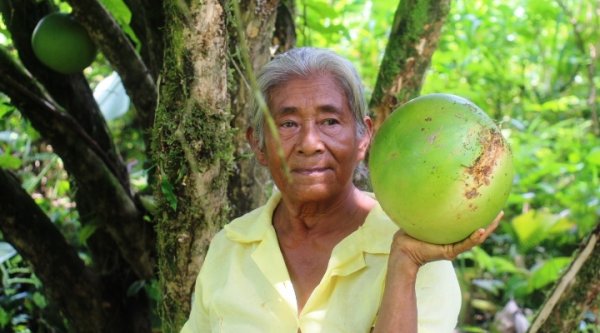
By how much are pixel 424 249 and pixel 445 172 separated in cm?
15

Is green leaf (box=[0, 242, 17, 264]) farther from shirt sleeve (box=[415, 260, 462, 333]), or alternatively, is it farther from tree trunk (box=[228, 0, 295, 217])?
shirt sleeve (box=[415, 260, 462, 333])

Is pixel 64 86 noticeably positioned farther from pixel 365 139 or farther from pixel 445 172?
pixel 445 172

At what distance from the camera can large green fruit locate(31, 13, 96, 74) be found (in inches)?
103

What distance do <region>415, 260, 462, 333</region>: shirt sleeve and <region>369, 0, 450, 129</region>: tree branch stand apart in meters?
0.94

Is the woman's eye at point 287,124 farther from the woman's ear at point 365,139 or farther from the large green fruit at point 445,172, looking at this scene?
the large green fruit at point 445,172

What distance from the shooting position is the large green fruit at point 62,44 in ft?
8.58

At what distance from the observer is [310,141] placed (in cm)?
163

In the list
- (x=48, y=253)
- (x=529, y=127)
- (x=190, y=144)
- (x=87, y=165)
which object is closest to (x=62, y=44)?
(x=87, y=165)

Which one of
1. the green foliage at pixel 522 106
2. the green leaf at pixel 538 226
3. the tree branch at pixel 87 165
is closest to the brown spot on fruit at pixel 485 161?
the green foliage at pixel 522 106

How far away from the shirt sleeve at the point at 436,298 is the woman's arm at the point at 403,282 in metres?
0.09

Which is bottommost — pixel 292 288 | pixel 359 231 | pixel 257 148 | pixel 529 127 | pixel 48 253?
pixel 529 127

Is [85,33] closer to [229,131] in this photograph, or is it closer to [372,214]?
[229,131]

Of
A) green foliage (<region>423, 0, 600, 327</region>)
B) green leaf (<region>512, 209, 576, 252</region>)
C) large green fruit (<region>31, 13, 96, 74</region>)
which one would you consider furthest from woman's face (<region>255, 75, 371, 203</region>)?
green leaf (<region>512, 209, 576, 252</region>)

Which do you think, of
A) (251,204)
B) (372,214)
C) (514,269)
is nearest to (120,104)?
(251,204)
